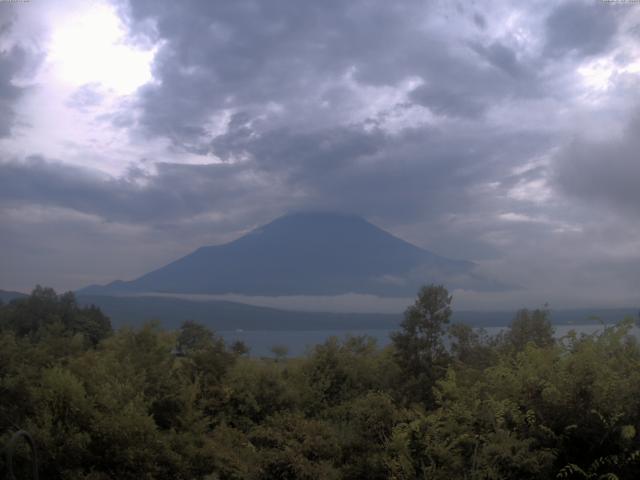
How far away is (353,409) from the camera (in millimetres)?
8320

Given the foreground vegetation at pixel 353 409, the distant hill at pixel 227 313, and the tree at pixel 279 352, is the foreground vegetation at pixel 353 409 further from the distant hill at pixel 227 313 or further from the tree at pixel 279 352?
the distant hill at pixel 227 313

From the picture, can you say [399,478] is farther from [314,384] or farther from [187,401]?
[314,384]

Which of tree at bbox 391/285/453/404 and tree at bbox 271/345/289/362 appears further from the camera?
tree at bbox 271/345/289/362

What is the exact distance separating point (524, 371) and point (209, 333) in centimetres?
809

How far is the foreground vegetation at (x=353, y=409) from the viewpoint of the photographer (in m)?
6.02

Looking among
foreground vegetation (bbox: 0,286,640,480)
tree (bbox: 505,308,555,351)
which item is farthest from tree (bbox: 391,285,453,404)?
tree (bbox: 505,308,555,351)

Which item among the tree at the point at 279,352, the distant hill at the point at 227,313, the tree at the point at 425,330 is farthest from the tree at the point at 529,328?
the distant hill at the point at 227,313

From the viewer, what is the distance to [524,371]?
21.6ft

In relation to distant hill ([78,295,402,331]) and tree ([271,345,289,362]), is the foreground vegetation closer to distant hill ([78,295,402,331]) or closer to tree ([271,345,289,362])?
tree ([271,345,289,362])

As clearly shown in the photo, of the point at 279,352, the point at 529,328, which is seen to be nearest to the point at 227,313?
the point at 279,352

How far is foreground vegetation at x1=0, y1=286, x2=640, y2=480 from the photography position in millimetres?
6023

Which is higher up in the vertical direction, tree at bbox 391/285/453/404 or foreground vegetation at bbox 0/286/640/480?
tree at bbox 391/285/453/404

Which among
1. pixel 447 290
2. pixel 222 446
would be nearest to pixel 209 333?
pixel 222 446

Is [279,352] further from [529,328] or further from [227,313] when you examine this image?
[227,313]
